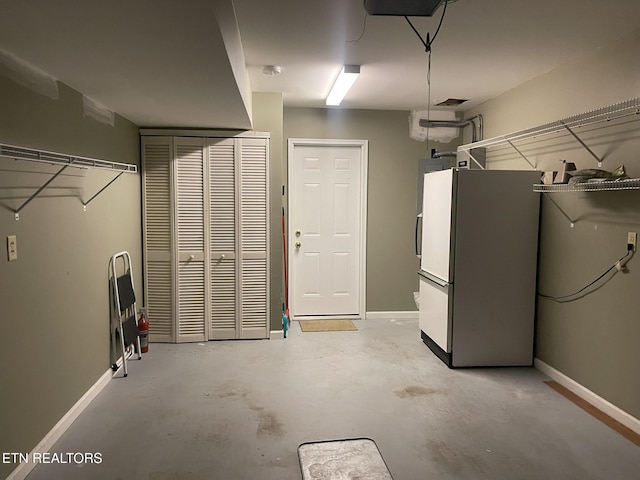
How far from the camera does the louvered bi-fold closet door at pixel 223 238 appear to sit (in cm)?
442

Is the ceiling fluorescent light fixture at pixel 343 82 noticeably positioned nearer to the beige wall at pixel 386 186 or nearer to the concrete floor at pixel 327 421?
the beige wall at pixel 386 186

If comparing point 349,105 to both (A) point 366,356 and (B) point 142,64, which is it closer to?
(A) point 366,356

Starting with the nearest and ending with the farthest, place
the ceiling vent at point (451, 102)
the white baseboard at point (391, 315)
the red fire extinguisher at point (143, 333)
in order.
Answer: the red fire extinguisher at point (143, 333) → the ceiling vent at point (451, 102) → the white baseboard at point (391, 315)

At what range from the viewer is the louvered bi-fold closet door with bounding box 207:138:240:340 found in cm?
442

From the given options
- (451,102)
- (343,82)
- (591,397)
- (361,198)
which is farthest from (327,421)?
(451,102)

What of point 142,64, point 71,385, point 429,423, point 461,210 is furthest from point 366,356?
point 142,64

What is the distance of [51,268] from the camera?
2660 mm

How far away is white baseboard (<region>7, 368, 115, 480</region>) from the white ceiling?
2.02 metres

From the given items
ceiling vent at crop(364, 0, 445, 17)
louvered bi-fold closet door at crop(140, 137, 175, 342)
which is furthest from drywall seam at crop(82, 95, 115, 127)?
ceiling vent at crop(364, 0, 445, 17)

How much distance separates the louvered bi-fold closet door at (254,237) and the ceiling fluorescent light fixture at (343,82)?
0.79 meters

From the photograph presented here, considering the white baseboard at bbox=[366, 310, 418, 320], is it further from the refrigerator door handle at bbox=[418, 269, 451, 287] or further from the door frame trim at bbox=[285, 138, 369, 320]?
the refrigerator door handle at bbox=[418, 269, 451, 287]

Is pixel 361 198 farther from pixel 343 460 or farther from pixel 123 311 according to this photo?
pixel 343 460

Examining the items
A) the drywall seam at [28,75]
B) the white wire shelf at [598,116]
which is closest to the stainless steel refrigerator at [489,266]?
the white wire shelf at [598,116]

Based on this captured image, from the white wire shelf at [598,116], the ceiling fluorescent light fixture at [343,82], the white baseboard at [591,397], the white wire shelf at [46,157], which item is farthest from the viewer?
the ceiling fluorescent light fixture at [343,82]
